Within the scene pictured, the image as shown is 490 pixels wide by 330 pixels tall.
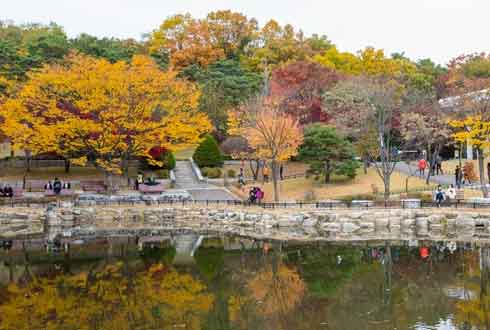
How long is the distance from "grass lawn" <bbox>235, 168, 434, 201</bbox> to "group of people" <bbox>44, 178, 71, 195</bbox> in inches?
448

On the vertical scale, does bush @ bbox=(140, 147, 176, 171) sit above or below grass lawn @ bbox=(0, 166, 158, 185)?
above

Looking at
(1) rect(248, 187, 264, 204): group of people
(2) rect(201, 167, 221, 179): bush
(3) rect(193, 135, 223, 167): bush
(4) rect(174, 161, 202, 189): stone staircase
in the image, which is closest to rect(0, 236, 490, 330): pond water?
(1) rect(248, 187, 264, 204): group of people

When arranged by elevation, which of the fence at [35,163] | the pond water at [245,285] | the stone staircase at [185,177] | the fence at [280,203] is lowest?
the pond water at [245,285]

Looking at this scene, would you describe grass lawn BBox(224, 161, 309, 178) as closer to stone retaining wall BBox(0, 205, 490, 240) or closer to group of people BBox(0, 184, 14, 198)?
stone retaining wall BBox(0, 205, 490, 240)

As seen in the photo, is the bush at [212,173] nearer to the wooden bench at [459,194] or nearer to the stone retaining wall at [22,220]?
the stone retaining wall at [22,220]

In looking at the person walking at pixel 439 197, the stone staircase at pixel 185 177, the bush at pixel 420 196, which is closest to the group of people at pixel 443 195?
the person walking at pixel 439 197

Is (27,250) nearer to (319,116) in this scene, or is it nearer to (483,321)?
(483,321)

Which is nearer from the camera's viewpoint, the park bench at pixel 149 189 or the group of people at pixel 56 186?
the group of people at pixel 56 186

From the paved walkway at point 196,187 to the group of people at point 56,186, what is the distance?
24.3 ft

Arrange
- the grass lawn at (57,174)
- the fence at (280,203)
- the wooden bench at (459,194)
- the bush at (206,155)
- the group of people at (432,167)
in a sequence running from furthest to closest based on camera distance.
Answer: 1. the bush at (206,155)
2. the grass lawn at (57,174)
3. the group of people at (432,167)
4. the wooden bench at (459,194)
5. the fence at (280,203)

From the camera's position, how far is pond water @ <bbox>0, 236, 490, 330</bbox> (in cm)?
1903

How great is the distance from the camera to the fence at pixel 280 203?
113 feet

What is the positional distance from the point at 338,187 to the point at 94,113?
16.0 metres

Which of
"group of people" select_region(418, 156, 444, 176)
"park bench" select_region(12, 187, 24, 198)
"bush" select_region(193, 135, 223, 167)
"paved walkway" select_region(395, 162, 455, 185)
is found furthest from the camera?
"bush" select_region(193, 135, 223, 167)
